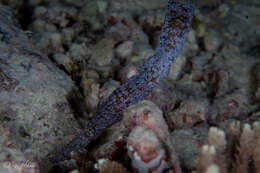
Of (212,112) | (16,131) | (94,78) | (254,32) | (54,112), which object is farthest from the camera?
(254,32)

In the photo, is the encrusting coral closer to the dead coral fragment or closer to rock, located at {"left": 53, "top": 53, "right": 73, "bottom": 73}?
the dead coral fragment

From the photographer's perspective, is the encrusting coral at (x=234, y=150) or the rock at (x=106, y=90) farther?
the rock at (x=106, y=90)

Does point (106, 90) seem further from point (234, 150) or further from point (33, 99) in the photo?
point (234, 150)

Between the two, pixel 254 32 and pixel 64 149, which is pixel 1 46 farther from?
pixel 254 32

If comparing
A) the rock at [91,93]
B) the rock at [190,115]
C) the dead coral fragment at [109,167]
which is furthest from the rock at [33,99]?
the rock at [190,115]

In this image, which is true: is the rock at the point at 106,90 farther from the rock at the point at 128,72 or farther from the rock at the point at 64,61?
the rock at the point at 64,61

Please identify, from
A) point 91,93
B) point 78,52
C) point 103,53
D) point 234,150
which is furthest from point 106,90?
point 234,150

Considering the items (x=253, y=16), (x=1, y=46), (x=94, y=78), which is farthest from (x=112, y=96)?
(x=253, y=16)
